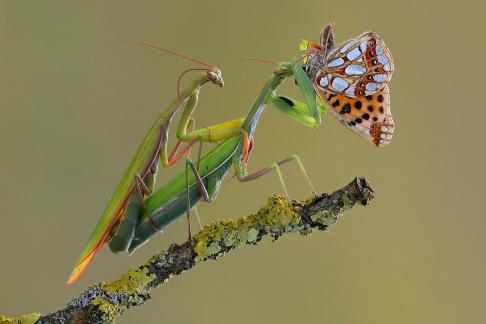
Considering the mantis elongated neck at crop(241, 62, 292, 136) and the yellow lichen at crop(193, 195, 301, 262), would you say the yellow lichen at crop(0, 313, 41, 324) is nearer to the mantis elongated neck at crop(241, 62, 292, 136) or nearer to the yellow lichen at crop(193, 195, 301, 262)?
the yellow lichen at crop(193, 195, 301, 262)

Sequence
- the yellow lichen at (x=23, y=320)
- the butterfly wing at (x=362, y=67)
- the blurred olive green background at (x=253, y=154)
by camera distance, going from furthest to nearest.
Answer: the blurred olive green background at (x=253, y=154), the butterfly wing at (x=362, y=67), the yellow lichen at (x=23, y=320)

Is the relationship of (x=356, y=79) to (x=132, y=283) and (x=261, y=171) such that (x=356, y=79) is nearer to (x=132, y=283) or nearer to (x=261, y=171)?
(x=261, y=171)

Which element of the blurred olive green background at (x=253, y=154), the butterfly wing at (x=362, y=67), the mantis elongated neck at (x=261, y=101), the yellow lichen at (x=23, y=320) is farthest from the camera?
the blurred olive green background at (x=253, y=154)

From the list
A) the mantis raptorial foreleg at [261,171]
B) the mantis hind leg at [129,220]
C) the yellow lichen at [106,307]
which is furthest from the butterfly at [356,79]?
the yellow lichen at [106,307]

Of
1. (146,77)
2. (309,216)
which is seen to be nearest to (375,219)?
(146,77)

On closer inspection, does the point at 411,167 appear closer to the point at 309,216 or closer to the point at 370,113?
the point at 370,113

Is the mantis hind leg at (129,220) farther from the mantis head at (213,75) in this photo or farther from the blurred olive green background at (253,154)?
the blurred olive green background at (253,154)

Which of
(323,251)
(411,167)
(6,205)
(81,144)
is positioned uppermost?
(81,144)

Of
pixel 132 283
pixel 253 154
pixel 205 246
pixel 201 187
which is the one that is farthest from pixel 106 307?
pixel 253 154
